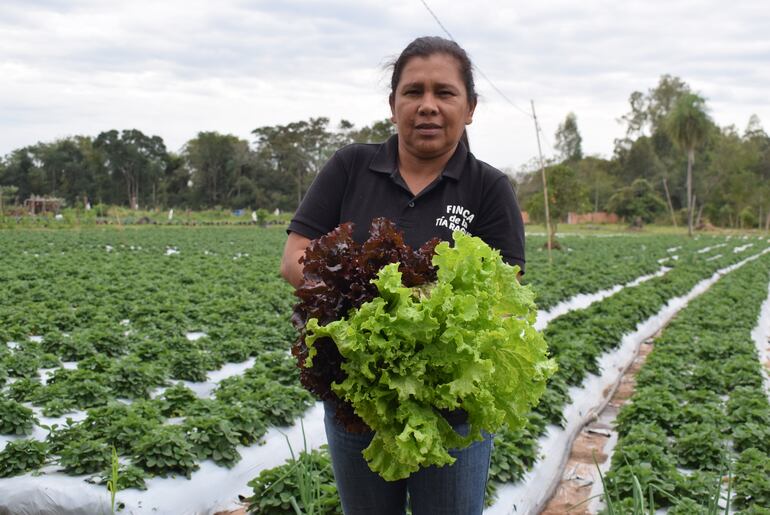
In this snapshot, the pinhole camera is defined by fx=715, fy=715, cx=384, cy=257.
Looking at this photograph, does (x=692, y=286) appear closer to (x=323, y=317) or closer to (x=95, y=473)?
(x=95, y=473)

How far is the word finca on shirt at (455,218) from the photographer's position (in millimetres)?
2283

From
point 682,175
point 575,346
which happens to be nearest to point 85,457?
point 575,346

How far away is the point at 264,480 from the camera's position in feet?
14.2

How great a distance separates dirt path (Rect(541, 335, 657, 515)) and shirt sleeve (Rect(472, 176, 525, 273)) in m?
2.26

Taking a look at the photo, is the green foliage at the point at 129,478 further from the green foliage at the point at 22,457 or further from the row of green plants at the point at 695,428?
the row of green plants at the point at 695,428

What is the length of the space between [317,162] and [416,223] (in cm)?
6165

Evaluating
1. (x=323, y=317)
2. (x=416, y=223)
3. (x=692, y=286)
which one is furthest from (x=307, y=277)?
(x=692, y=286)

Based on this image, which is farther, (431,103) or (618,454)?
(618,454)

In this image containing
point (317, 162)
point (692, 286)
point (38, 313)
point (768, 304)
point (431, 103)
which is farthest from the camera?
point (317, 162)

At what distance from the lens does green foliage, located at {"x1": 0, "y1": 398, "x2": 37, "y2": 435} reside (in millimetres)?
4836

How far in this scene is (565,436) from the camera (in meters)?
6.26

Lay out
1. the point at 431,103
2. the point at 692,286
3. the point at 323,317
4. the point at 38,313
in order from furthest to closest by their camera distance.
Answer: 1. the point at 692,286
2. the point at 38,313
3. the point at 431,103
4. the point at 323,317

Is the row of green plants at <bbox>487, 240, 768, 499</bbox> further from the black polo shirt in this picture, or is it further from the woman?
the black polo shirt

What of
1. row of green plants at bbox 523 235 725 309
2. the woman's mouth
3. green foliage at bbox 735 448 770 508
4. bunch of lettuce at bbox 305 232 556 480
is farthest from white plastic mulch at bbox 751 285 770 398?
bunch of lettuce at bbox 305 232 556 480
